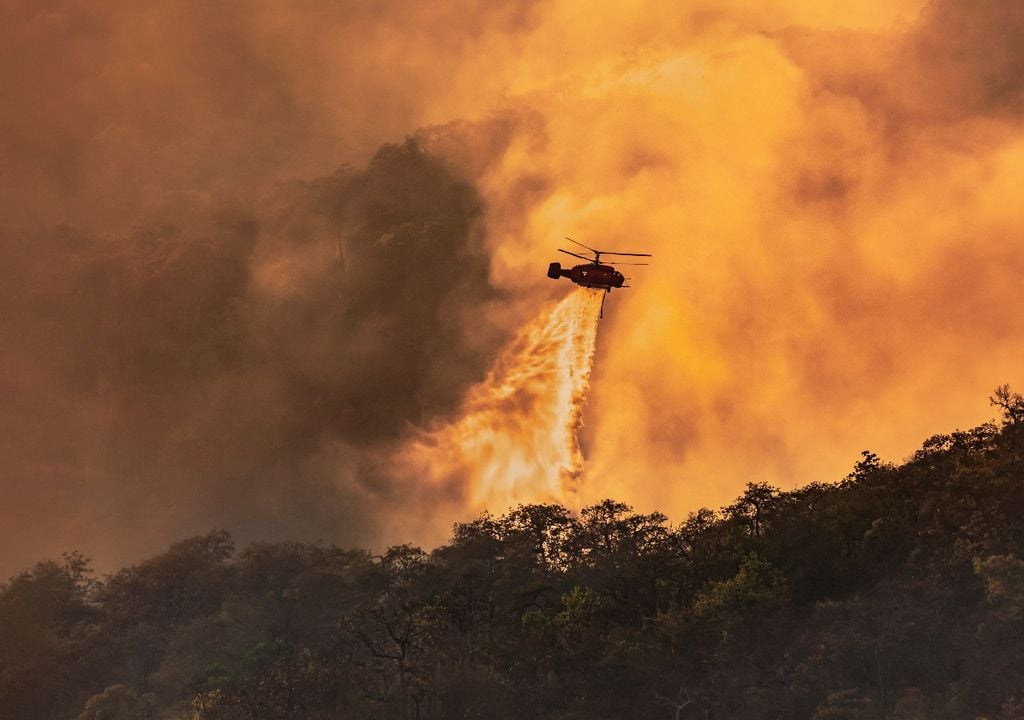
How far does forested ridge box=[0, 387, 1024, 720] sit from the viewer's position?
87.1 metres

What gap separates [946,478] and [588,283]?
119 ft

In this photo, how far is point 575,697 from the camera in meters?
94.1

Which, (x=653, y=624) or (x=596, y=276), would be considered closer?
(x=653, y=624)

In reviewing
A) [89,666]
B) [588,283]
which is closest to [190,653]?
[89,666]

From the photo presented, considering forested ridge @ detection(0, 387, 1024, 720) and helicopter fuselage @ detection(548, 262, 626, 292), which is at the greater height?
helicopter fuselage @ detection(548, 262, 626, 292)

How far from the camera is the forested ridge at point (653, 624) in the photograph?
286ft

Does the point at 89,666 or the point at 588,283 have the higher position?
the point at 588,283

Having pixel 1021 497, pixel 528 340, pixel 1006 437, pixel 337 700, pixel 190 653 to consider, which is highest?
pixel 528 340

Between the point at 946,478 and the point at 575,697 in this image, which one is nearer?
the point at 575,697

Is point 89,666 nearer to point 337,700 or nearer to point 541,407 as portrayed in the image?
point 337,700

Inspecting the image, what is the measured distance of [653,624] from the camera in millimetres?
97062

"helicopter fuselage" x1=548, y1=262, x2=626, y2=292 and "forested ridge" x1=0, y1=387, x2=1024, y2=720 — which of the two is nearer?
"forested ridge" x1=0, y1=387, x2=1024, y2=720

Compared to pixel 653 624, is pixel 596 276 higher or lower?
higher

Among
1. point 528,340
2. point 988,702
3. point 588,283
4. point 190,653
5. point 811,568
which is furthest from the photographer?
point 528,340
